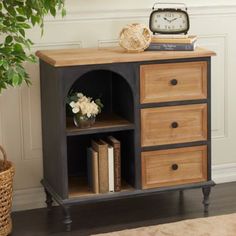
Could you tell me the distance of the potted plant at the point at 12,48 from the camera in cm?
281

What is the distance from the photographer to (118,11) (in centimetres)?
349

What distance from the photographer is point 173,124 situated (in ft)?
10.6

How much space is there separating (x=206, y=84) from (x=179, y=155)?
14.7 inches

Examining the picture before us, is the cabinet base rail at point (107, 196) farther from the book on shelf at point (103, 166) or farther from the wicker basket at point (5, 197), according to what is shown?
the wicker basket at point (5, 197)

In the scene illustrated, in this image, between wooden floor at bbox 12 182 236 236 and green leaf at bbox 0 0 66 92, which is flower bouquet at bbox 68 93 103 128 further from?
wooden floor at bbox 12 182 236 236

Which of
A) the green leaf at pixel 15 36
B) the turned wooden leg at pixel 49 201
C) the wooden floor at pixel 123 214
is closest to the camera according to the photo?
the green leaf at pixel 15 36

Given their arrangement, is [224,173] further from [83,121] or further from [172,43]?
[83,121]

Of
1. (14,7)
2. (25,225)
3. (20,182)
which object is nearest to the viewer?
(14,7)

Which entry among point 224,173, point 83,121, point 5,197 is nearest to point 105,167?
point 83,121

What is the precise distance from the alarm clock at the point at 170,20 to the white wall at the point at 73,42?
210 millimetres

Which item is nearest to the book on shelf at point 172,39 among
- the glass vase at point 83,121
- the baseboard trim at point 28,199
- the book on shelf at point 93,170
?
the glass vase at point 83,121

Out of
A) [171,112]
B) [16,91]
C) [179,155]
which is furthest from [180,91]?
[16,91]

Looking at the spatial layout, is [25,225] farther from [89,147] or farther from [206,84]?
[206,84]

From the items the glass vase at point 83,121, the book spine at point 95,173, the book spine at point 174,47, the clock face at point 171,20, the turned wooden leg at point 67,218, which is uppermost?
the clock face at point 171,20
